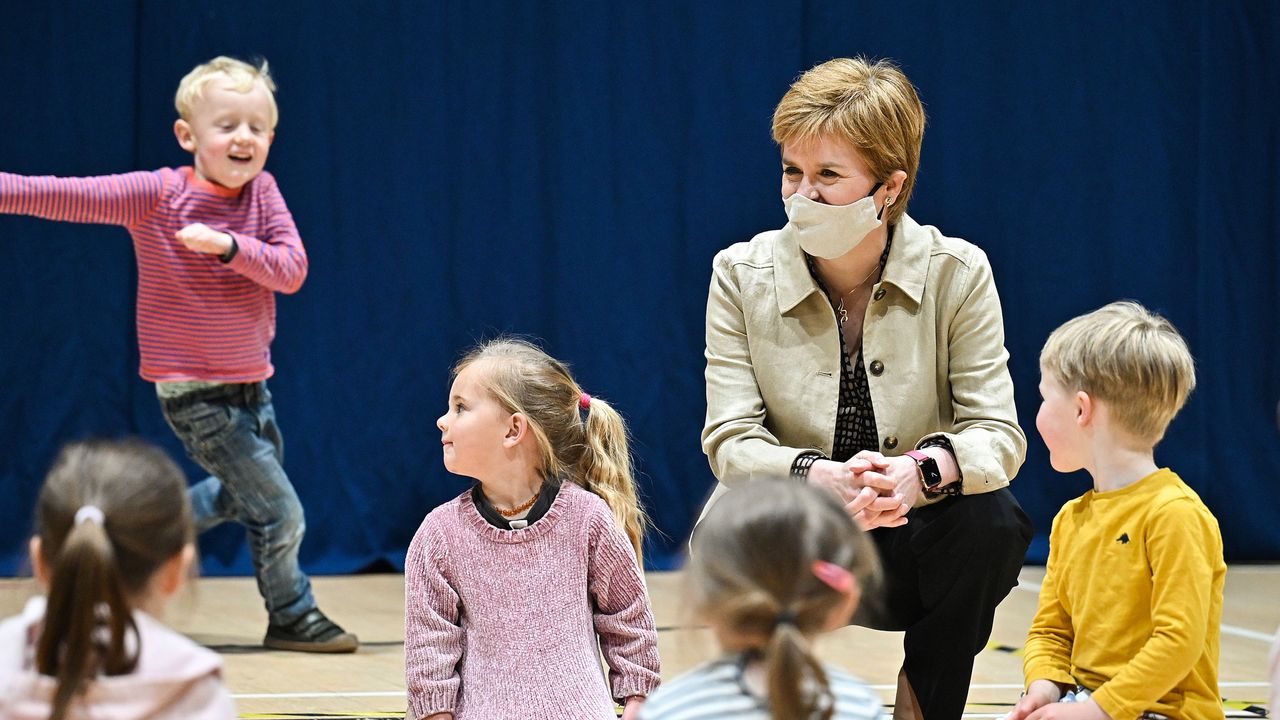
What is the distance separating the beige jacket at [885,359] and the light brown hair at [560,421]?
201mm

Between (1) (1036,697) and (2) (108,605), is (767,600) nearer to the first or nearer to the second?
(2) (108,605)

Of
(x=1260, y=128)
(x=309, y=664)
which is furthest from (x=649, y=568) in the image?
(x=1260, y=128)

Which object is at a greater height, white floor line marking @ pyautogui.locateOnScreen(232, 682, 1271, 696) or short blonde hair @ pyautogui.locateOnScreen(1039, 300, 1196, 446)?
short blonde hair @ pyautogui.locateOnScreen(1039, 300, 1196, 446)

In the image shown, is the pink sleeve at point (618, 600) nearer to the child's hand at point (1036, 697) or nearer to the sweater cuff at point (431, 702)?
the sweater cuff at point (431, 702)

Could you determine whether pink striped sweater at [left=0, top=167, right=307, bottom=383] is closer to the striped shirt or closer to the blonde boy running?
the blonde boy running

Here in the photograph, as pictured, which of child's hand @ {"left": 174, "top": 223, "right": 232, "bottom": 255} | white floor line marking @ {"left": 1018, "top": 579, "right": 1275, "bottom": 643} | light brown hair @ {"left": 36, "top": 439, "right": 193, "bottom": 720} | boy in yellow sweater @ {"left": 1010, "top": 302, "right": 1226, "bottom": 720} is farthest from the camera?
white floor line marking @ {"left": 1018, "top": 579, "right": 1275, "bottom": 643}

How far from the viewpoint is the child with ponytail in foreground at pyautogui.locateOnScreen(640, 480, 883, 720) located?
4.62 ft

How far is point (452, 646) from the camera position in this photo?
87.4 inches

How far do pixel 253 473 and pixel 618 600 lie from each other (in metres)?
1.54

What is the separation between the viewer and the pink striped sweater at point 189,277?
3434mm

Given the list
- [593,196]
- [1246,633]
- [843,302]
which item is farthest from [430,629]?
[593,196]

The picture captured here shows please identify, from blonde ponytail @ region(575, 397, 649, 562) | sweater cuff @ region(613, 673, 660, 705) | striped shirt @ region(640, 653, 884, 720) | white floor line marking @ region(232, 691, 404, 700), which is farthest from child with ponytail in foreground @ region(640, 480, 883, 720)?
white floor line marking @ region(232, 691, 404, 700)

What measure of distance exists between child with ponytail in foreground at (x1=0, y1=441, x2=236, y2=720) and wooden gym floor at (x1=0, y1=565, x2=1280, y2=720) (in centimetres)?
118

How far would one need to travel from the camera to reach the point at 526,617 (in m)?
2.21
